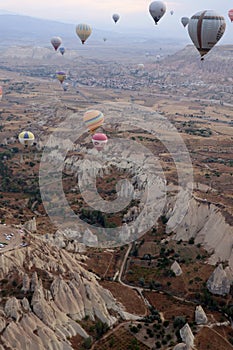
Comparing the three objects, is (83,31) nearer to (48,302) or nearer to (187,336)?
(48,302)

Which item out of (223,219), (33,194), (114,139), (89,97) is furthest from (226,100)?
(223,219)

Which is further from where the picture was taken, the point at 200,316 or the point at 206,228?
the point at 206,228

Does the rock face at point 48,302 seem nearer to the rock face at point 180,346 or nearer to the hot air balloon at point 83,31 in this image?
the rock face at point 180,346

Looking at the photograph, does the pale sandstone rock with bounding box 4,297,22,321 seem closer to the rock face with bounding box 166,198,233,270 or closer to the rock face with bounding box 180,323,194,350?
the rock face with bounding box 180,323,194,350

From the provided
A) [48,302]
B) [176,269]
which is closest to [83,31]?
[176,269]

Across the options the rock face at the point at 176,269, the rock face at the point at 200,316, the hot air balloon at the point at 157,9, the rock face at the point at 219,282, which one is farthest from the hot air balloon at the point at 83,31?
the rock face at the point at 200,316

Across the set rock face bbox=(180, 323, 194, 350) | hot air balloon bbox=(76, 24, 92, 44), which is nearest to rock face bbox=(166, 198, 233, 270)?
rock face bbox=(180, 323, 194, 350)

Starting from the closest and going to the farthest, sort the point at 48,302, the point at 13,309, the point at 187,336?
the point at 13,309
the point at 187,336
the point at 48,302
